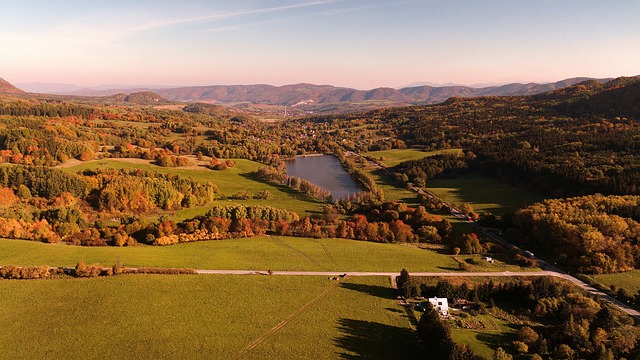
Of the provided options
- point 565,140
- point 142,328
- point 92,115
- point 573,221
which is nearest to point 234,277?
point 142,328

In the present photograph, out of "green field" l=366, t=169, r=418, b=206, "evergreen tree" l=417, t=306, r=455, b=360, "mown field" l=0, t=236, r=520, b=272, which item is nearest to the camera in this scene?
"evergreen tree" l=417, t=306, r=455, b=360

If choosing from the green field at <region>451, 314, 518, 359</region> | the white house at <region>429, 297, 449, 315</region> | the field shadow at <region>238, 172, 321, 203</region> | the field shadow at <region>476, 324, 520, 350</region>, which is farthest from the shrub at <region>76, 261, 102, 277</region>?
the field shadow at <region>238, 172, 321, 203</region>

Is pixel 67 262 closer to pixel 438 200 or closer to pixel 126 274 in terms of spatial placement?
pixel 126 274

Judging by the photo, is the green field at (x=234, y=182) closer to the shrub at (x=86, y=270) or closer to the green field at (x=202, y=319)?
the shrub at (x=86, y=270)

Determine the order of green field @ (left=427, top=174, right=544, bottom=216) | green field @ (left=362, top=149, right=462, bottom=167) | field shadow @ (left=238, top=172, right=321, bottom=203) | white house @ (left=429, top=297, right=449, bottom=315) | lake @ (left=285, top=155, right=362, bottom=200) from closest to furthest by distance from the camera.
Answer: white house @ (left=429, top=297, right=449, bottom=315)
green field @ (left=427, top=174, right=544, bottom=216)
field shadow @ (left=238, top=172, right=321, bottom=203)
lake @ (left=285, top=155, right=362, bottom=200)
green field @ (left=362, top=149, right=462, bottom=167)

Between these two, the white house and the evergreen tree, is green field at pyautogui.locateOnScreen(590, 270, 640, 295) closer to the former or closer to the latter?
the white house

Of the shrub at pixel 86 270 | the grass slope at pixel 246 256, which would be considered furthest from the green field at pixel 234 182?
the shrub at pixel 86 270
